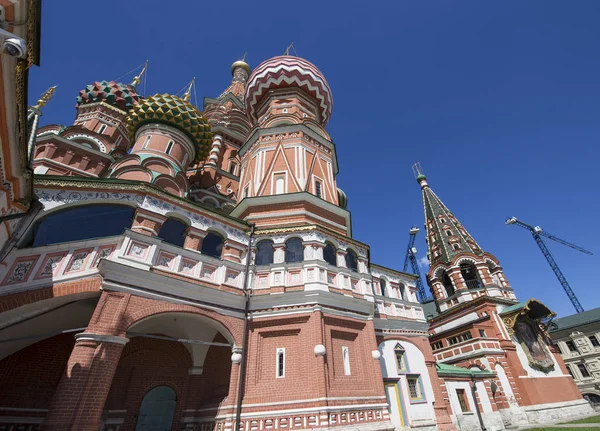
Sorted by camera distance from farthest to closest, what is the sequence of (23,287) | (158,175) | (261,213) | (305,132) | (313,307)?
1. (305,132)
2. (158,175)
3. (261,213)
4. (313,307)
5. (23,287)

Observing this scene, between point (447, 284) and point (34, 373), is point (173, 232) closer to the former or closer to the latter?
point (34, 373)

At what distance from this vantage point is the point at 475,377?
55.6 ft

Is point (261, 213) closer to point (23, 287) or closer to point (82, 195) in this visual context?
point (82, 195)

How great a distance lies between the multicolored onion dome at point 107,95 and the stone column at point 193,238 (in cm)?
2260

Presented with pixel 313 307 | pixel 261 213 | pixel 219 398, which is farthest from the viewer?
pixel 261 213

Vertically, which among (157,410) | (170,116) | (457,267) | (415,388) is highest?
(170,116)

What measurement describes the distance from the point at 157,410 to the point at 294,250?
7249mm

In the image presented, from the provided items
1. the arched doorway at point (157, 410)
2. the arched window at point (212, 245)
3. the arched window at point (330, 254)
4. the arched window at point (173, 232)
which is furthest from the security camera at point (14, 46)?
the arched doorway at point (157, 410)

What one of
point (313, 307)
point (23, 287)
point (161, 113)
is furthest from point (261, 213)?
point (161, 113)

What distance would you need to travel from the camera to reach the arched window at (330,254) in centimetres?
1250

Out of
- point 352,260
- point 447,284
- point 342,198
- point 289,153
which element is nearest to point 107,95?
point 289,153

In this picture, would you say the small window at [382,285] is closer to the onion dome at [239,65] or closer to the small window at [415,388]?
the small window at [415,388]

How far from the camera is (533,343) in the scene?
2269 cm

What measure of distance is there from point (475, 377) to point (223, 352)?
14384 mm
